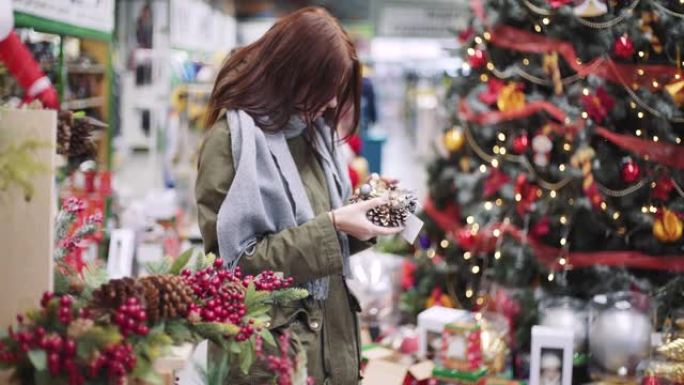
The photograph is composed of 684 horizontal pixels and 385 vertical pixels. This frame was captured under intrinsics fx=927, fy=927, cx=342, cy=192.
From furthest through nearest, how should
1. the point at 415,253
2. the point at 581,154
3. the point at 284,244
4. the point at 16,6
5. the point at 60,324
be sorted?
the point at 415,253, the point at 581,154, the point at 16,6, the point at 284,244, the point at 60,324

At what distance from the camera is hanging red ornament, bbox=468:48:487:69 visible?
14.4 feet

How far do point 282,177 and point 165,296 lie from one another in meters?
0.74

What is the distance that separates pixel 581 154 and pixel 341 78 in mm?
1867

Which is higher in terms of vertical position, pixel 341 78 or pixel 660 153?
pixel 341 78

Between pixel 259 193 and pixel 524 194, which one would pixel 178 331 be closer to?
pixel 259 193

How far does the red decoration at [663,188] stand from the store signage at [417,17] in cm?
859

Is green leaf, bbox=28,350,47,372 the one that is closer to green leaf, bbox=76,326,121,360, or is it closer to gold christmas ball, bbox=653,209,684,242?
green leaf, bbox=76,326,121,360

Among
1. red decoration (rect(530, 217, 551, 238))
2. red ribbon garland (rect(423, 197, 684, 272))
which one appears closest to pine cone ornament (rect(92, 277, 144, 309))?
red ribbon garland (rect(423, 197, 684, 272))

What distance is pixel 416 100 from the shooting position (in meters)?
15.8

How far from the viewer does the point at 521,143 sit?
4160mm

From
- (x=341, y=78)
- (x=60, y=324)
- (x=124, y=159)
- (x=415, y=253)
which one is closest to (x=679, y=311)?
(x=341, y=78)

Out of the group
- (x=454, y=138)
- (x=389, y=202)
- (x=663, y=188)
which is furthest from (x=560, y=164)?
(x=389, y=202)

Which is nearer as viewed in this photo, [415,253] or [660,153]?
[660,153]

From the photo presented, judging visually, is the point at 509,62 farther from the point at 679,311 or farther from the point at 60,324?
the point at 60,324
